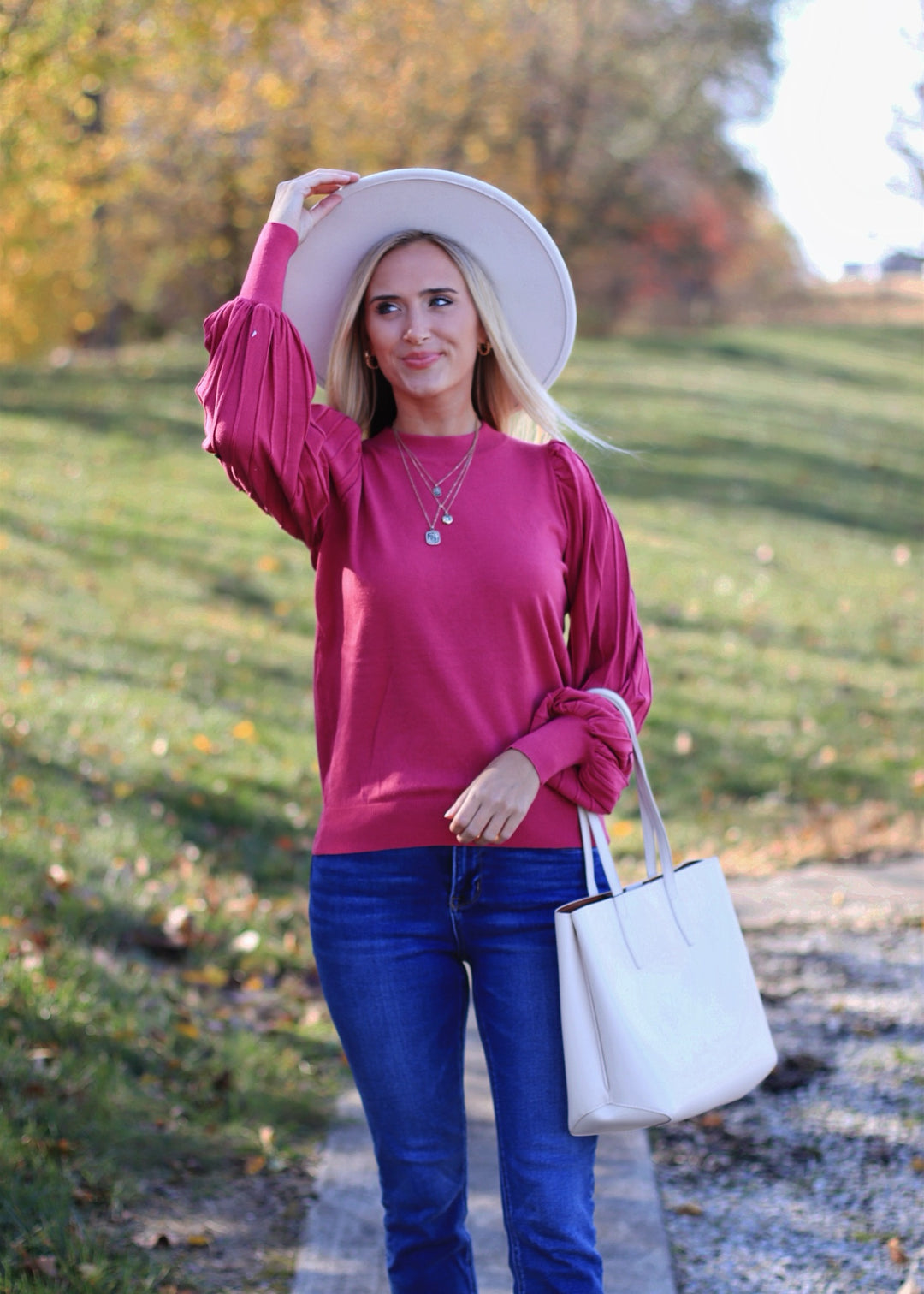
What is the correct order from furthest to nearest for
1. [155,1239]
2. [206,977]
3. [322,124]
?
[322,124] → [206,977] → [155,1239]

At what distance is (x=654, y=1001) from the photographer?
2.15 meters

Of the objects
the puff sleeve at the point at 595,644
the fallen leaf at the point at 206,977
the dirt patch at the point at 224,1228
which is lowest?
the dirt patch at the point at 224,1228

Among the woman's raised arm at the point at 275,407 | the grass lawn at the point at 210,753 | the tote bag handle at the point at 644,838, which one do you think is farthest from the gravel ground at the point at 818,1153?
the woman's raised arm at the point at 275,407

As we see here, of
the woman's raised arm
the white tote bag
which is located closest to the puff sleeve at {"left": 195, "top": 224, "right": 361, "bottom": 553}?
the woman's raised arm

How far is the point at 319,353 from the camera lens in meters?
2.61

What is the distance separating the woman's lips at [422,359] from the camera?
7.81 feet

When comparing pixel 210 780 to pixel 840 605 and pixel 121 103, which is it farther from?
pixel 121 103

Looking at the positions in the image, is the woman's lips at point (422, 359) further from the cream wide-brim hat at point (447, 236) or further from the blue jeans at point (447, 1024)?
the blue jeans at point (447, 1024)

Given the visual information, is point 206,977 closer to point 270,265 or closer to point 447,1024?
point 447,1024

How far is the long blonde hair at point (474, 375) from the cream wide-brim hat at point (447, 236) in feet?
0.09

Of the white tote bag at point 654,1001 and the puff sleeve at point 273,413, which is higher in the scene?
the puff sleeve at point 273,413

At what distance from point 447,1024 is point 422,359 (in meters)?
1.14

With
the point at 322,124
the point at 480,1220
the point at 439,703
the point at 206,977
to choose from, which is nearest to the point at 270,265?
the point at 439,703

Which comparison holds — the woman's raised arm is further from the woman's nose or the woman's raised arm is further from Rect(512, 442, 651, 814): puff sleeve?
Rect(512, 442, 651, 814): puff sleeve
